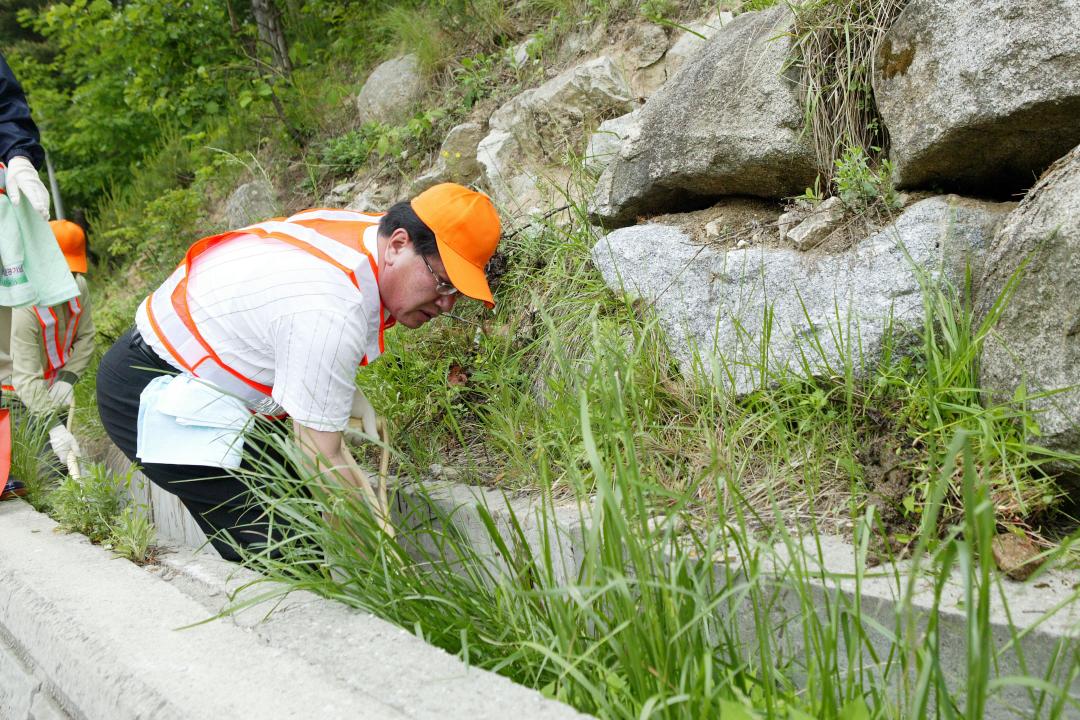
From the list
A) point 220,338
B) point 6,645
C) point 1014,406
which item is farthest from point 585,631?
point 6,645

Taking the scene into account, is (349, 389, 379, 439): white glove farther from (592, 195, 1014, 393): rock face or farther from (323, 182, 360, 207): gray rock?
(323, 182, 360, 207): gray rock

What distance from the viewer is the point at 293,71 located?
7094mm

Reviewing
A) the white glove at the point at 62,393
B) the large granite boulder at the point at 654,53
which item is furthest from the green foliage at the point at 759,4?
the white glove at the point at 62,393

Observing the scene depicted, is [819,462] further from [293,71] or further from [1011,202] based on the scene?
[293,71]

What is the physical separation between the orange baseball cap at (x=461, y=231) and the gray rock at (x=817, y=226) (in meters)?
1.03

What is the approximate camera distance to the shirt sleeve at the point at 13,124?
160 inches

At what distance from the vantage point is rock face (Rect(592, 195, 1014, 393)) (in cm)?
251

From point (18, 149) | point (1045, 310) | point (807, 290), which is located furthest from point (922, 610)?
point (18, 149)

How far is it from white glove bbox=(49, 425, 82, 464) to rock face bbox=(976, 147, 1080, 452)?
3.71 m

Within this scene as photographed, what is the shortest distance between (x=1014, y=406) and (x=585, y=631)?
3.90 ft

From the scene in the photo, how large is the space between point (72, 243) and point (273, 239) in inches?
121

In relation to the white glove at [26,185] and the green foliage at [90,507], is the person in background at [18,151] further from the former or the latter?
the green foliage at [90,507]

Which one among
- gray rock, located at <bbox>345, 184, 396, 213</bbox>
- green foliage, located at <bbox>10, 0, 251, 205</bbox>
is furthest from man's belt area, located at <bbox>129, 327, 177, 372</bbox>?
green foliage, located at <bbox>10, 0, 251, 205</bbox>

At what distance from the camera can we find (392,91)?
581 centimetres
